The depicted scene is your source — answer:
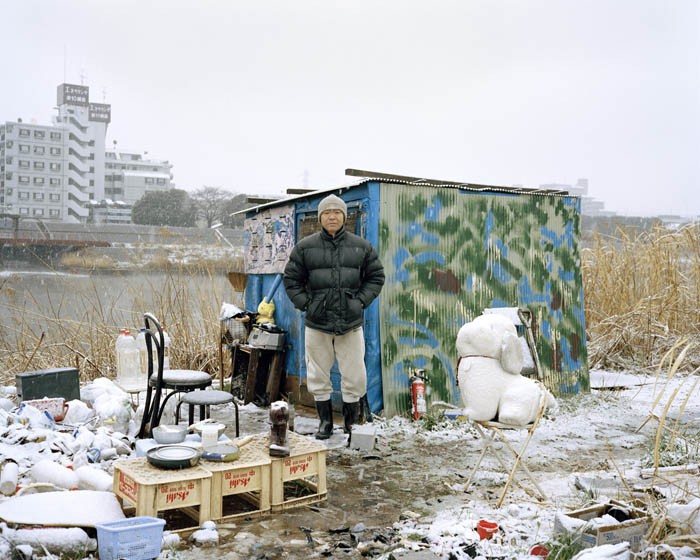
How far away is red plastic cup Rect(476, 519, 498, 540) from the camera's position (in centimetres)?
364

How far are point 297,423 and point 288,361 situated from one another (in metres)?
1.17

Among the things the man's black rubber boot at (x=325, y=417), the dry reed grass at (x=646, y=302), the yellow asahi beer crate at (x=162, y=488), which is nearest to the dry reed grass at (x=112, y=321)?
the man's black rubber boot at (x=325, y=417)

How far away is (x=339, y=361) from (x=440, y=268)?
5.45 ft

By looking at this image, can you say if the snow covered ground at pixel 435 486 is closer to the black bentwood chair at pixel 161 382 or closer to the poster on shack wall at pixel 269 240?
the black bentwood chair at pixel 161 382

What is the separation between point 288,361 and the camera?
7746 millimetres

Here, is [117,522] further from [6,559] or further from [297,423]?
[297,423]

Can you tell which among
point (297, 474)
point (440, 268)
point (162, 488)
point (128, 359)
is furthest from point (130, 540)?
point (440, 268)

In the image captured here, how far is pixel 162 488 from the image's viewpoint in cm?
372

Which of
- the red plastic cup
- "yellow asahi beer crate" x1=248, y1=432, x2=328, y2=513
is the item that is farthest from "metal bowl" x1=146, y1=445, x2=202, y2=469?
the red plastic cup

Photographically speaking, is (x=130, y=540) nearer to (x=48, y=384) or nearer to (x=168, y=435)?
(x=168, y=435)

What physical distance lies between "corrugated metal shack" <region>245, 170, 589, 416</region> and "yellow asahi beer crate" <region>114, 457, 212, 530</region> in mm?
2834

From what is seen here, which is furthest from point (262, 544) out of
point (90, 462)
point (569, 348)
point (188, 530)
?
point (569, 348)

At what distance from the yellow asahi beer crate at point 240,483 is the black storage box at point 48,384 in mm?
2759

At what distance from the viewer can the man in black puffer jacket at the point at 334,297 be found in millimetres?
6020
